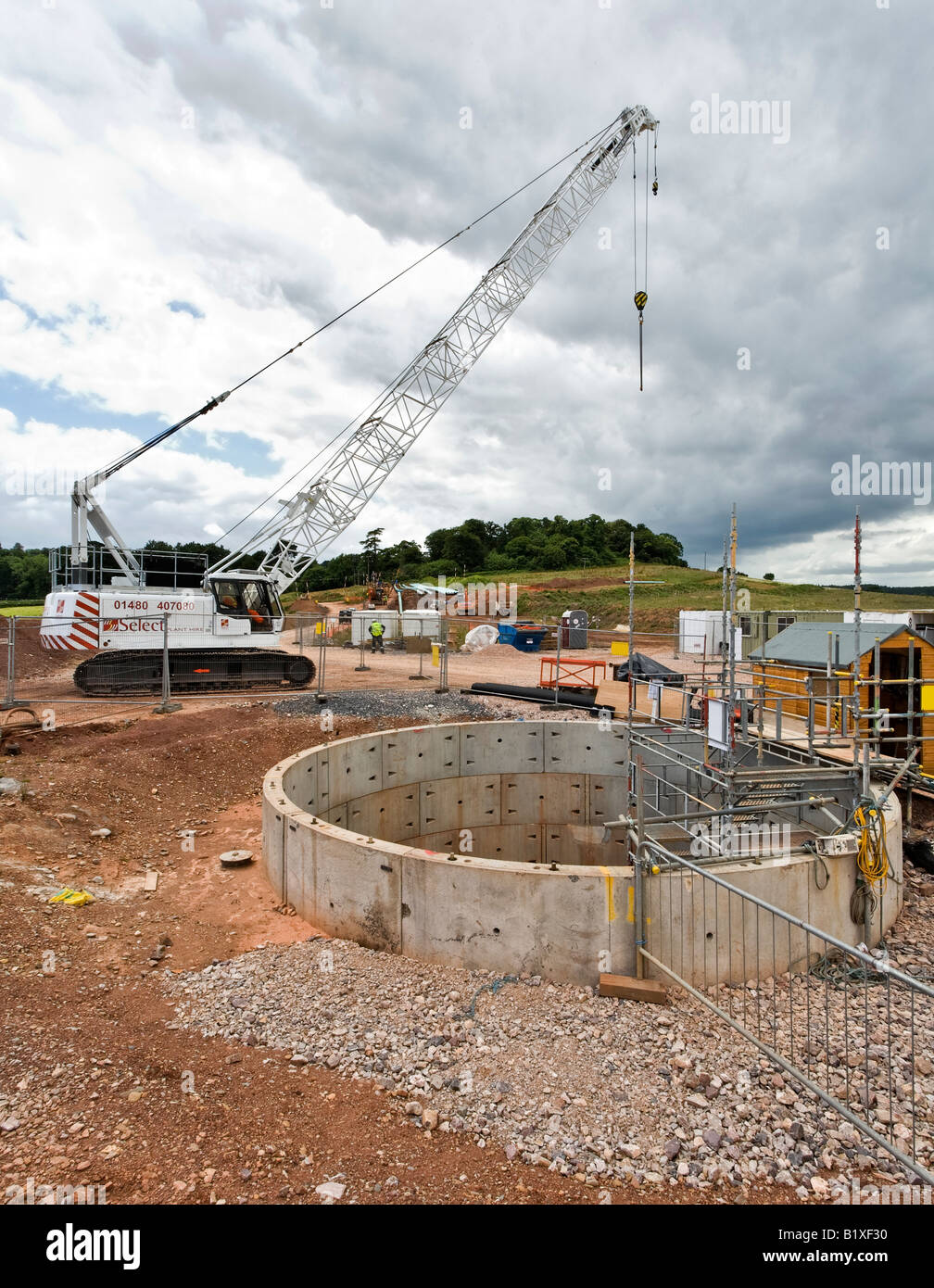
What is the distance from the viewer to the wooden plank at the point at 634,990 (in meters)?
5.44

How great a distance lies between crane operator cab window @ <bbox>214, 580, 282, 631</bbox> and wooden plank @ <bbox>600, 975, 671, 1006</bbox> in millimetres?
13846

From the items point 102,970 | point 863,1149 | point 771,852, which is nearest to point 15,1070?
point 102,970

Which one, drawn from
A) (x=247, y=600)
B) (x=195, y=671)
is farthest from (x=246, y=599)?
(x=195, y=671)

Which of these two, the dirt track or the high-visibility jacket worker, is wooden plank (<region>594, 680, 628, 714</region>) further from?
the high-visibility jacket worker

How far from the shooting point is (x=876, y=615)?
16.1m

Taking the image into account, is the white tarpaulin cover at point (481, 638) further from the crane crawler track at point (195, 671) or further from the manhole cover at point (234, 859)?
the manhole cover at point (234, 859)

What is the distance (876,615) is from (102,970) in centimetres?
1701

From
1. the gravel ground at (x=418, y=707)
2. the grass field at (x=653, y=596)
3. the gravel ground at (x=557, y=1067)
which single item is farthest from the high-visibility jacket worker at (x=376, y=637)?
the gravel ground at (x=557, y=1067)

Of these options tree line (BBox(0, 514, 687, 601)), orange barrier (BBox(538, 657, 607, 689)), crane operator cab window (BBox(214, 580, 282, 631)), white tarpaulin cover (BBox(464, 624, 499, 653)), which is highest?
tree line (BBox(0, 514, 687, 601))

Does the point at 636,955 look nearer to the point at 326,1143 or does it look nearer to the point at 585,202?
the point at 326,1143

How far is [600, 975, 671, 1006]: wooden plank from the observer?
17.8 ft

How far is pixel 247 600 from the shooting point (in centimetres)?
1819

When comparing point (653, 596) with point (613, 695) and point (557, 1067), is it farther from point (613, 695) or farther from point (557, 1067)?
point (557, 1067)

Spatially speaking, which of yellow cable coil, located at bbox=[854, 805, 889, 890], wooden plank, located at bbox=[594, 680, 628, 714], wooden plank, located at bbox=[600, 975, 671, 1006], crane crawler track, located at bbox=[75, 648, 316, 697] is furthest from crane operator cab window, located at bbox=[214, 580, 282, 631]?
yellow cable coil, located at bbox=[854, 805, 889, 890]
